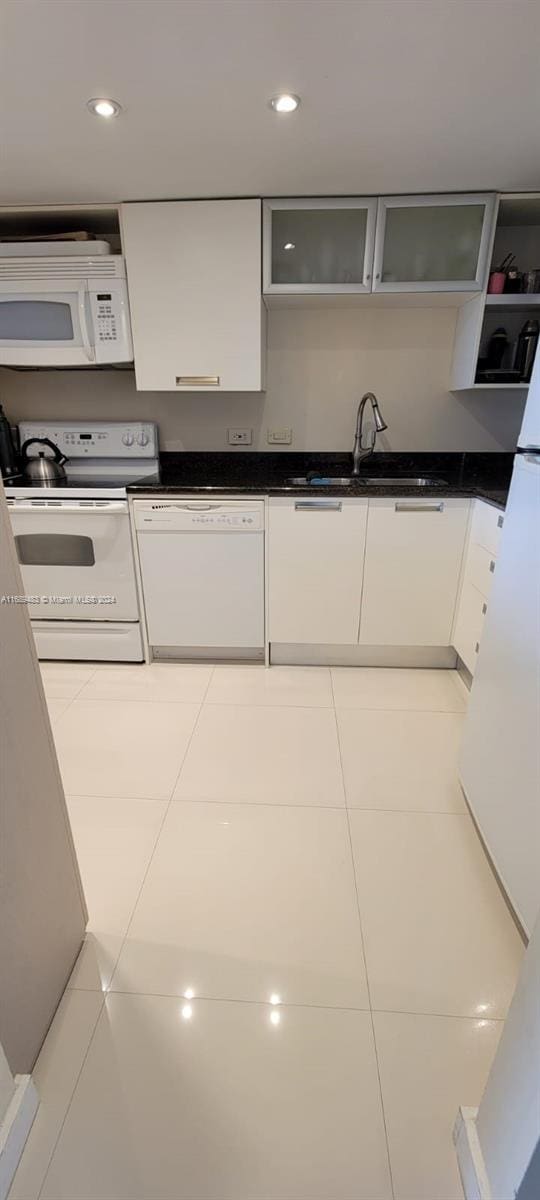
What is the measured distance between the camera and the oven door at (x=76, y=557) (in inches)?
83.5

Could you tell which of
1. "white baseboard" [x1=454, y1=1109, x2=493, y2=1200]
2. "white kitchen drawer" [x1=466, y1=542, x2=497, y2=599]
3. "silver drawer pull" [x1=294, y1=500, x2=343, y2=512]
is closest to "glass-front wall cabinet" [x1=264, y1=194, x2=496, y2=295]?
"silver drawer pull" [x1=294, y1=500, x2=343, y2=512]

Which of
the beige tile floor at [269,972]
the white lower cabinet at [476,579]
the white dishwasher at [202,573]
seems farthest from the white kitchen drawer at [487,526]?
the white dishwasher at [202,573]

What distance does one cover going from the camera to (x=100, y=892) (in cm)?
128

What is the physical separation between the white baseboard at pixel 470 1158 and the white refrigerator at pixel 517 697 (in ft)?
1.21

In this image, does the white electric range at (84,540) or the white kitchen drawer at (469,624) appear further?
the white electric range at (84,540)

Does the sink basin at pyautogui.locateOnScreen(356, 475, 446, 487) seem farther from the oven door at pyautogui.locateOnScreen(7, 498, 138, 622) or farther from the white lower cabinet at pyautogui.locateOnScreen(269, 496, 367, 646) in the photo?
the oven door at pyautogui.locateOnScreen(7, 498, 138, 622)

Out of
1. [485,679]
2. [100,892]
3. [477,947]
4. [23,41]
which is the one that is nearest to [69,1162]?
[100,892]

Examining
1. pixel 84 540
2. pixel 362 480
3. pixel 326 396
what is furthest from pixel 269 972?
pixel 326 396

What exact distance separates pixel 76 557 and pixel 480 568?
179cm

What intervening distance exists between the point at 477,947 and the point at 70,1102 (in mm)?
897

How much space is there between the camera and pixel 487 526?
1.93 m

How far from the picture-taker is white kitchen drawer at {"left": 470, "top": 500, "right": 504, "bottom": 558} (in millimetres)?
1828

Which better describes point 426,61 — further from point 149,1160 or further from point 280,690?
point 149,1160

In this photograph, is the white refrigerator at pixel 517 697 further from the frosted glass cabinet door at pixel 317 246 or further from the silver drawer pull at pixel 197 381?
the silver drawer pull at pixel 197 381
